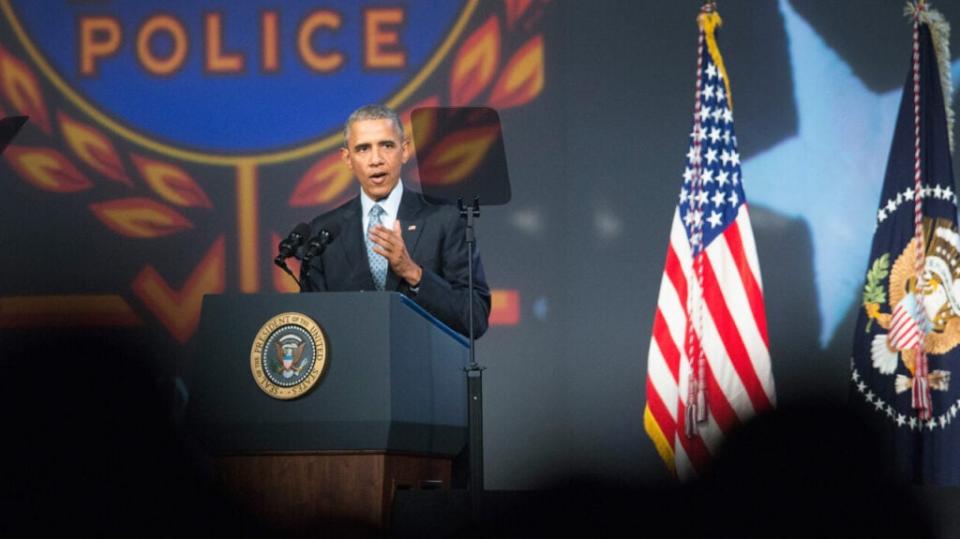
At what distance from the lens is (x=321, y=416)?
2.97 metres

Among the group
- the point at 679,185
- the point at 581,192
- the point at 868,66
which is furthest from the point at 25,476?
the point at 868,66

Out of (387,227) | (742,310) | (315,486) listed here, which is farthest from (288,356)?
(742,310)

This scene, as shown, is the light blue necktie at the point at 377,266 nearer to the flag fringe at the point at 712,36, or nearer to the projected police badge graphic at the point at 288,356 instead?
the projected police badge graphic at the point at 288,356

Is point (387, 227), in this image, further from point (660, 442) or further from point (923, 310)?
point (923, 310)

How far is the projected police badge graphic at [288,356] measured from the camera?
2988 millimetres

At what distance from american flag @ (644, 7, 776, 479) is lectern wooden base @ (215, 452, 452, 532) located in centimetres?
227

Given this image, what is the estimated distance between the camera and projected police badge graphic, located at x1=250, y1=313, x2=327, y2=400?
118 inches

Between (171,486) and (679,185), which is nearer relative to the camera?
(171,486)

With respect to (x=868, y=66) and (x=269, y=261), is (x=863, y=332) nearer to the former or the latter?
(x=868, y=66)

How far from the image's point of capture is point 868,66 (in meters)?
5.46

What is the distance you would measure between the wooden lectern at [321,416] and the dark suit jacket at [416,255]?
577mm

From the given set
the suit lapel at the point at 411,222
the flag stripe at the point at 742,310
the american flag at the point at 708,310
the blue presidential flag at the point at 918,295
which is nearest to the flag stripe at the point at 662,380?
the american flag at the point at 708,310

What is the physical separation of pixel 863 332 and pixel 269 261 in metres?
2.36

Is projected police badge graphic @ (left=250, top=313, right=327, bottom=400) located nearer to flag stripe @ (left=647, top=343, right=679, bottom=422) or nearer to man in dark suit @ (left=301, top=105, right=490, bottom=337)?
man in dark suit @ (left=301, top=105, right=490, bottom=337)
